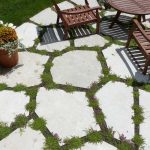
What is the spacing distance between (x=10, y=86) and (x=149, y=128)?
2.58 metres

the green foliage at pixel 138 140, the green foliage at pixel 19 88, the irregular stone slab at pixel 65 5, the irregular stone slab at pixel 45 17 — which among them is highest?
the irregular stone slab at pixel 65 5

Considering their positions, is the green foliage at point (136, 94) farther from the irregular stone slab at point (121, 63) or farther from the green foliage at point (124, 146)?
the green foliage at point (124, 146)

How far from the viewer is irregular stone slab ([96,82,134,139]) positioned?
18.0ft

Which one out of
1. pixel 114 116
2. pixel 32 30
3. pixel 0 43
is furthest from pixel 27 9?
pixel 114 116

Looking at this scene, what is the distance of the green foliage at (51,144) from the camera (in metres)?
5.14

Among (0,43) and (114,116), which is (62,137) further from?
(0,43)

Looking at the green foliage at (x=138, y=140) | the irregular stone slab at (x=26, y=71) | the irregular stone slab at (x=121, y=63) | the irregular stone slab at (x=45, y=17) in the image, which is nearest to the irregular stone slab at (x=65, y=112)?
the irregular stone slab at (x=26, y=71)

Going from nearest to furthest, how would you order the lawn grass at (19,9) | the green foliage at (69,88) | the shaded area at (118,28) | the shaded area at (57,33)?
1. the green foliage at (69,88)
2. the shaded area at (57,33)
3. the shaded area at (118,28)
4. the lawn grass at (19,9)

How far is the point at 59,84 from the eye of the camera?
6.28 metres

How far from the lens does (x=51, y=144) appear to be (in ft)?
17.0

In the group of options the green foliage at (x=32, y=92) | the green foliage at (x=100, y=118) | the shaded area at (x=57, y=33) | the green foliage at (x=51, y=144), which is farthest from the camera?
the shaded area at (x=57, y=33)

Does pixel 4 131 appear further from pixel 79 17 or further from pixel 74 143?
pixel 79 17

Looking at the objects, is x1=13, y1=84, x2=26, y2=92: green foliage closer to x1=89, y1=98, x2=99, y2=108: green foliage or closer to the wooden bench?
x1=89, y1=98, x2=99, y2=108: green foliage

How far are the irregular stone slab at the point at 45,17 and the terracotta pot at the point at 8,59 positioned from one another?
5.47ft
